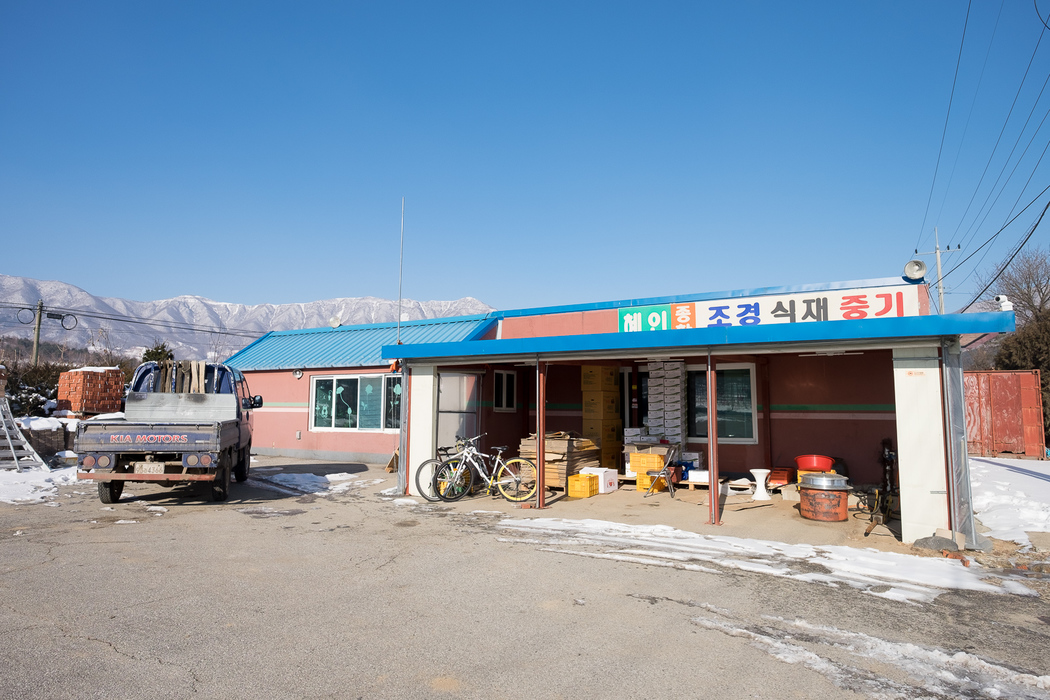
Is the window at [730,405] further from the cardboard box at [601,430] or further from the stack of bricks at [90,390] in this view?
the stack of bricks at [90,390]

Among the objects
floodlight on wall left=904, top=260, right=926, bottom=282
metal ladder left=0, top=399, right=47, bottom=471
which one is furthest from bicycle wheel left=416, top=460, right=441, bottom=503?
floodlight on wall left=904, top=260, right=926, bottom=282

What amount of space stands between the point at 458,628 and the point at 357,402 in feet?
49.0

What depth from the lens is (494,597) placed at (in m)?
5.66

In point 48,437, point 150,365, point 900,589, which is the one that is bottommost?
point 900,589

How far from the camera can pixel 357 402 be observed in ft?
62.5

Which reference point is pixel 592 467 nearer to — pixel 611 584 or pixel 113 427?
pixel 611 584

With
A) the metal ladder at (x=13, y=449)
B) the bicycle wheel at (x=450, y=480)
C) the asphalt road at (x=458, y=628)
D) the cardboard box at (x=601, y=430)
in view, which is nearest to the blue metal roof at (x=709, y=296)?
the cardboard box at (x=601, y=430)

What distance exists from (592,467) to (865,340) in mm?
5978

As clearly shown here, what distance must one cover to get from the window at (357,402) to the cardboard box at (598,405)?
632 cm

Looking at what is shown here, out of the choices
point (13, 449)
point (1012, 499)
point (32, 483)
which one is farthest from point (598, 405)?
point (13, 449)

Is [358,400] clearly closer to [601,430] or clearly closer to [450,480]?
[601,430]

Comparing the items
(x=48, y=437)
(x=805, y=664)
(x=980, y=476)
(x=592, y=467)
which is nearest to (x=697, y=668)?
(x=805, y=664)

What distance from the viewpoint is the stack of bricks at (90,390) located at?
17750 mm

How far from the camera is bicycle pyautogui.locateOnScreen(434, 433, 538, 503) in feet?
37.1
